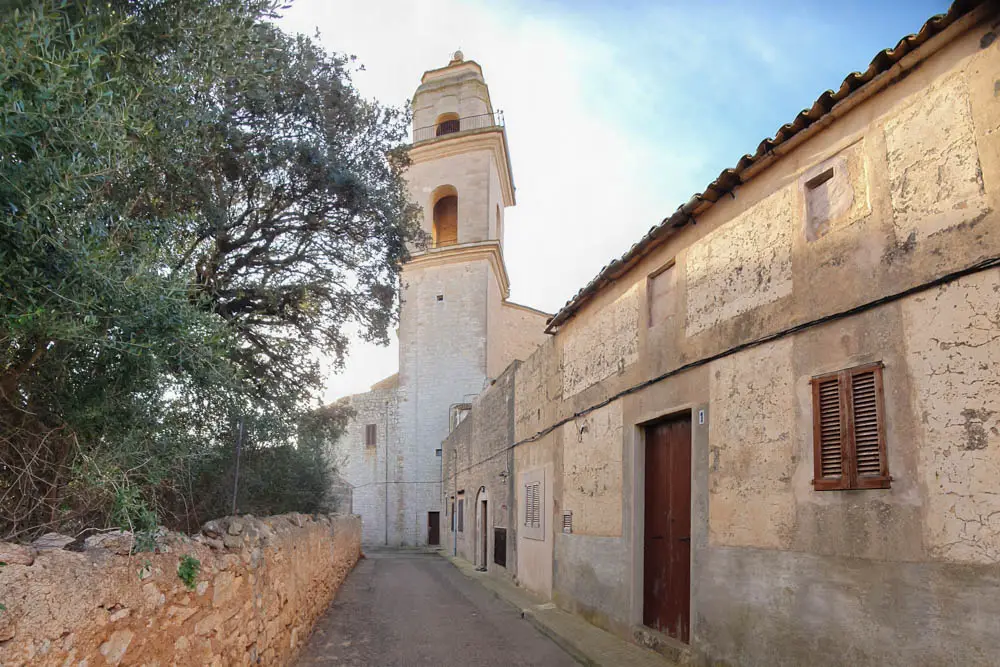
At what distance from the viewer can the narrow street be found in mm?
7457

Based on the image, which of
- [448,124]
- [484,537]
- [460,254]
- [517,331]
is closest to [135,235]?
[484,537]

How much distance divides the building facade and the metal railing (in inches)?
1006

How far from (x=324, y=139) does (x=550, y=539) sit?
7.15 meters

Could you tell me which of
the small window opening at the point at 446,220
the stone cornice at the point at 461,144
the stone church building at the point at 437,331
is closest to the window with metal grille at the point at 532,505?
the stone church building at the point at 437,331

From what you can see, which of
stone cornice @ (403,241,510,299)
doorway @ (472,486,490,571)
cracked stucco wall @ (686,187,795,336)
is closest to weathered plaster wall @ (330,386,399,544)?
stone cornice @ (403,241,510,299)

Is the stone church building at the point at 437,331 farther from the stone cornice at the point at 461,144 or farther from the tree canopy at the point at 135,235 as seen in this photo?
the tree canopy at the point at 135,235

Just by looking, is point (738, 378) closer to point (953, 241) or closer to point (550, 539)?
point (953, 241)

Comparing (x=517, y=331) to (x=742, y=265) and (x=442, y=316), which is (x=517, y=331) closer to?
(x=442, y=316)

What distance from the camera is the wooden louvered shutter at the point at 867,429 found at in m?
4.76

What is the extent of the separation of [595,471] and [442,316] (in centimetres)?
2212

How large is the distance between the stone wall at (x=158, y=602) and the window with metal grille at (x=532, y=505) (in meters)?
5.72

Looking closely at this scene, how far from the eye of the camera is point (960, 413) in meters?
4.23

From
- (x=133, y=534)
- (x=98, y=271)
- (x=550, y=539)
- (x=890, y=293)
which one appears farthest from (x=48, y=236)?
(x=550, y=539)

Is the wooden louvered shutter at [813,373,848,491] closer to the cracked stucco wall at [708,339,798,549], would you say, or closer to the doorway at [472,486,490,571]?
the cracked stucco wall at [708,339,798,549]
